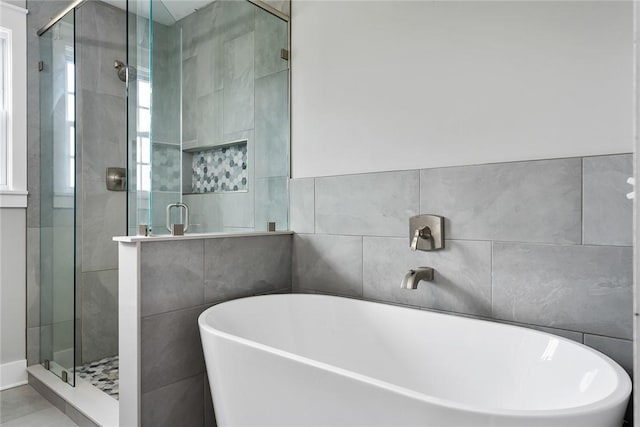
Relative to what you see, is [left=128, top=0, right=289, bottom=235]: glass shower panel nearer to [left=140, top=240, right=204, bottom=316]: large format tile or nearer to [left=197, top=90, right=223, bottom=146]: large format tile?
[left=197, top=90, right=223, bottom=146]: large format tile

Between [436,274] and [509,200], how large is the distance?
0.45 m

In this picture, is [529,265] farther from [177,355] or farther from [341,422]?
[177,355]

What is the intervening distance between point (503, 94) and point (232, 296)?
5.05ft

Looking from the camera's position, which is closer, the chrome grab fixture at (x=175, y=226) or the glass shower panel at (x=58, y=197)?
the chrome grab fixture at (x=175, y=226)

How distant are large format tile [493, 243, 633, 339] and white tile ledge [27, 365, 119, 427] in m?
1.83

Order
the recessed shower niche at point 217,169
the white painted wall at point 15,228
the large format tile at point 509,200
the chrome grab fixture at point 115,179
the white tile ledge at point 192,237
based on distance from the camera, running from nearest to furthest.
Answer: the large format tile at point 509,200 → the white tile ledge at point 192,237 → the recessed shower niche at point 217,169 → the white painted wall at point 15,228 → the chrome grab fixture at point 115,179

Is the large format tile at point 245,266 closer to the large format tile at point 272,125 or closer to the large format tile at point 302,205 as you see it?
the large format tile at point 302,205

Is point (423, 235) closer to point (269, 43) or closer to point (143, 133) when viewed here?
point (143, 133)

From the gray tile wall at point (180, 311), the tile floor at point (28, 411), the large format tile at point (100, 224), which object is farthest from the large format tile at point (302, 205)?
the tile floor at point (28, 411)

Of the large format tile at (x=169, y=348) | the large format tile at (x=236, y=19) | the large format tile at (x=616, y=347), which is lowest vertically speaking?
the large format tile at (x=169, y=348)

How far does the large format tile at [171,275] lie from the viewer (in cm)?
163

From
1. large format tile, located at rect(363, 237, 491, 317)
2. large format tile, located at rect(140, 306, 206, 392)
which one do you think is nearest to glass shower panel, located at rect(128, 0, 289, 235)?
large format tile, located at rect(140, 306, 206, 392)

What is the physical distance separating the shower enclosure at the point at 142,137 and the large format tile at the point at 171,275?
0.12m

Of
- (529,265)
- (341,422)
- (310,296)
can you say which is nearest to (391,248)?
(310,296)
